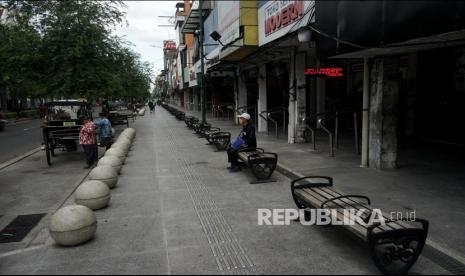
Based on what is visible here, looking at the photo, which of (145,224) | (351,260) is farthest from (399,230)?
(145,224)

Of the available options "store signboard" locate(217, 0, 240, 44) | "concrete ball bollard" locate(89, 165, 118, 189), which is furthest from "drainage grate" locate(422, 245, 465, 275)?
→ "store signboard" locate(217, 0, 240, 44)

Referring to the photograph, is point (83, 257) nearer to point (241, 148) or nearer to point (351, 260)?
point (351, 260)

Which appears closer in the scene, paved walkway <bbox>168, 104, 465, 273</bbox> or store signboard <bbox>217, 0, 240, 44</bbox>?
paved walkway <bbox>168, 104, 465, 273</bbox>

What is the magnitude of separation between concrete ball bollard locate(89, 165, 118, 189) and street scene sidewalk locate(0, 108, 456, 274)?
0.31 m

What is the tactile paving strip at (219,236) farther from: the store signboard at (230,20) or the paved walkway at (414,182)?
the store signboard at (230,20)

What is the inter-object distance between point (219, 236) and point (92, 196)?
2793 millimetres

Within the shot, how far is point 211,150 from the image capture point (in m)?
14.8

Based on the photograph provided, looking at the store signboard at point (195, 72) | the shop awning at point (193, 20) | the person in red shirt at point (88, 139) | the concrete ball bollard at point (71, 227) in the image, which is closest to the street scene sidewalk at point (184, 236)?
the concrete ball bollard at point (71, 227)

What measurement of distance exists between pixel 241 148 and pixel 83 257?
5798mm

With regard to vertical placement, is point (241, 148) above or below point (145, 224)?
above

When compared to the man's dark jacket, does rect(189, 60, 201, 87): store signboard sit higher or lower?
higher

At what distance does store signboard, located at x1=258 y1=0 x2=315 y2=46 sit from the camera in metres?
10.2

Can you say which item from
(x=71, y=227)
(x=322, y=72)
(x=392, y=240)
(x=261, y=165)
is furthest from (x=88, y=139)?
(x=392, y=240)

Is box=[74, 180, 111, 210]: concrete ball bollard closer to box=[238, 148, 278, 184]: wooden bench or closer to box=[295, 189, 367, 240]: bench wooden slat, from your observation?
box=[238, 148, 278, 184]: wooden bench
